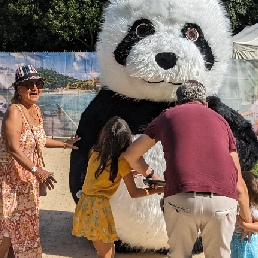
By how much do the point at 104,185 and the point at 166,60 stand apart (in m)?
0.97

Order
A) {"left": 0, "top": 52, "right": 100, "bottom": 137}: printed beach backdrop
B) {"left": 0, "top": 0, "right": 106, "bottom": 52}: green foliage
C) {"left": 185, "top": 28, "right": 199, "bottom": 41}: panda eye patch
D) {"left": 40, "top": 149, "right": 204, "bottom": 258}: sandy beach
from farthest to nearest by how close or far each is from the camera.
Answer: {"left": 0, "top": 0, "right": 106, "bottom": 52}: green foliage, {"left": 0, "top": 52, "right": 100, "bottom": 137}: printed beach backdrop, {"left": 40, "top": 149, "right": 204, "bottom": 258}: sandy beach, {"left": 185, "top": 28, "right": 199, "bottom": 41}: panda eye patch

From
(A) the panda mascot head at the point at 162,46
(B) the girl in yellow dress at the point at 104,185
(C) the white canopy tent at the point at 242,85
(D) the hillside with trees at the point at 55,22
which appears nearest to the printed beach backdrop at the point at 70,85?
(C) the white canopy tent at the point at 242,85

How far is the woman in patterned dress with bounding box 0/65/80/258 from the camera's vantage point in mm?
2787

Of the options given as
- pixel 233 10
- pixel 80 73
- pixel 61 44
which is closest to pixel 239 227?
pixel 80 73

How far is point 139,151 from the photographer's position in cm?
228

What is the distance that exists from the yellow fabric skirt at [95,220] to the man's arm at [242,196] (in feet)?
2.59

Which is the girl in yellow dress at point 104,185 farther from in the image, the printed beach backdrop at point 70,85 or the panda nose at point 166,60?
the printed beach backdrop at point 70,85

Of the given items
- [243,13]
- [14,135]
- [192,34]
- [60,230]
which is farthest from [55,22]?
[14,135]

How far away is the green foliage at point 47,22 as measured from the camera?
43.9 ft

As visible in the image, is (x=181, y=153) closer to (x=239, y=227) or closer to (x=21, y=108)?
(x=239, y=227)

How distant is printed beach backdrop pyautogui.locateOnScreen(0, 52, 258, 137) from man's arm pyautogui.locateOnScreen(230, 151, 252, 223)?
20.0ft

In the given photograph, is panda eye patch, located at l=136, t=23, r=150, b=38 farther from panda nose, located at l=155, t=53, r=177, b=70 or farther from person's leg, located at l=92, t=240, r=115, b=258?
person's leg, located at l=92, t=240, r=115, b=258

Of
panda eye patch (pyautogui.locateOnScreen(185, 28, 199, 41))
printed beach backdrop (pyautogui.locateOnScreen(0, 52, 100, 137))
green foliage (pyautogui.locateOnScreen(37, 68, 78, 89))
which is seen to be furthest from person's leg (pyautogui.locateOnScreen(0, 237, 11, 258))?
green foliage (pyautogui.locateOnScreen(37, 68, 78, 89))

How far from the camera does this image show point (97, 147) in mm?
2729
